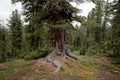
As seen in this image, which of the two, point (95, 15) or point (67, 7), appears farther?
point (95, 15)

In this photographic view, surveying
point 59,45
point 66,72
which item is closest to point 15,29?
point 59,45

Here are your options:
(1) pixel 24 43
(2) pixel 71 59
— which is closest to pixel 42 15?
(2) pixel 71 59

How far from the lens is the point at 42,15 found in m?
14.0

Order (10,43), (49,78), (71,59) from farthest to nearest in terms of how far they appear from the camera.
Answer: (10,43), (71,59), (49,78)

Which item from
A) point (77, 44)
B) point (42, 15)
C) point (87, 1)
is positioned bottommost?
point (77, 44)

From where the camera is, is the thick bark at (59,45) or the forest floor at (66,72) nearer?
the forest floor at (66,72)

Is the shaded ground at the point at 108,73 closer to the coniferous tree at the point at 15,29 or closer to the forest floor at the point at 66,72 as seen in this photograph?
the forest floor at the point at 66,72

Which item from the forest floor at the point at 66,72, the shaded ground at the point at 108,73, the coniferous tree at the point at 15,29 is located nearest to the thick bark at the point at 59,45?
the forest floor at the point at 66,72

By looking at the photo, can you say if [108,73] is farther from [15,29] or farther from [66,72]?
[15,29]

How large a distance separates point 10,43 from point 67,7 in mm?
20925

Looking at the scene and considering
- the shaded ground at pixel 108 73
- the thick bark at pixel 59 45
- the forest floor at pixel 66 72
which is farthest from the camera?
the thick bark at pixel 59 45

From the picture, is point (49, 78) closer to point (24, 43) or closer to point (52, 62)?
point (52, 62)

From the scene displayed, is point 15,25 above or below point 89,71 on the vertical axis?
above

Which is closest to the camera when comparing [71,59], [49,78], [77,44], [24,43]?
[49,78]
